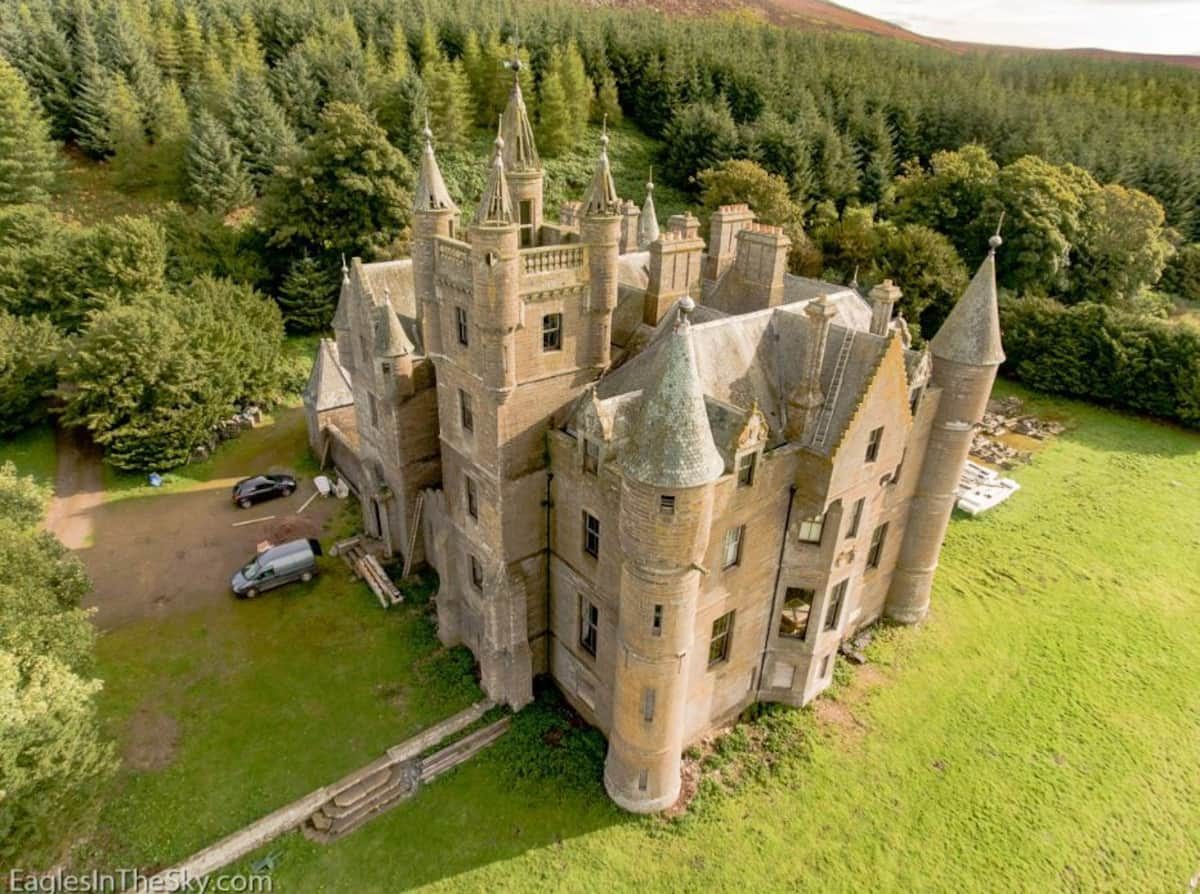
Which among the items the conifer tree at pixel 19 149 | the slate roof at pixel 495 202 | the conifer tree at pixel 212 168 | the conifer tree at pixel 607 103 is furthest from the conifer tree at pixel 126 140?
the slate roof at pixel 495 202

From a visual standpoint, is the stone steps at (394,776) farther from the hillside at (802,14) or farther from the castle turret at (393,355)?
the hillside at (802,14)

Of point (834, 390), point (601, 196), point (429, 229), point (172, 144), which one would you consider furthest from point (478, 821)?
point (172, 144)

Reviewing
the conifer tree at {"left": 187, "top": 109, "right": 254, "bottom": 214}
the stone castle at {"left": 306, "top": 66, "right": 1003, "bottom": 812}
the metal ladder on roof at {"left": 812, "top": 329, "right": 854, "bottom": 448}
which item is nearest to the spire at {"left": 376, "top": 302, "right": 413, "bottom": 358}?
the stone castle at {"left": 306, "top": 66, "right": 1003, "bottom": 812}

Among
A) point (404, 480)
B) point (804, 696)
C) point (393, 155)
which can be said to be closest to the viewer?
point (804, 696)

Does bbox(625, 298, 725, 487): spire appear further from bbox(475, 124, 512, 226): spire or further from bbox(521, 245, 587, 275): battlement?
bbox(475, 124, 512, 226): spire

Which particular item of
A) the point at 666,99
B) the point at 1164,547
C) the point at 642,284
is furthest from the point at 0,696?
the point at 666,99

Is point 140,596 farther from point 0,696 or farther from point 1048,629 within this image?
point 1048,629
